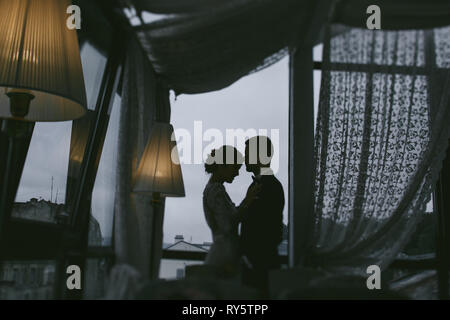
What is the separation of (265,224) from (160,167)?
0.65 m

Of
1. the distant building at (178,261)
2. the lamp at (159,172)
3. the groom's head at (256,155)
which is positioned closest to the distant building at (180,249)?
the distant building at (178,261)

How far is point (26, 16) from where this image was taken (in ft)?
3.59

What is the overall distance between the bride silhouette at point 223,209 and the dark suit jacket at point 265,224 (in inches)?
1.9

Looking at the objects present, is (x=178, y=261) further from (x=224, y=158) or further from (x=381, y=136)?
(x=381, y=136)

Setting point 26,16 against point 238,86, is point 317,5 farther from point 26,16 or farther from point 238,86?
point 26,16

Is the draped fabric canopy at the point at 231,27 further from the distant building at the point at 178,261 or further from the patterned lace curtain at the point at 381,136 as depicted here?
the distant building at the point at 178,261

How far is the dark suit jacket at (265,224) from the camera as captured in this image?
1735 mm

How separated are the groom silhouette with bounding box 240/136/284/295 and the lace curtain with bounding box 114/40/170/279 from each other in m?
0.45

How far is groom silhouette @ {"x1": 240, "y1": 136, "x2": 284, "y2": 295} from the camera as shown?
1694 millimetres

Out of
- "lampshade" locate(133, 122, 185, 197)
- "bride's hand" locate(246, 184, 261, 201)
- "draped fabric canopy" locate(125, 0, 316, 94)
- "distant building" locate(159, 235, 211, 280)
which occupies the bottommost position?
"distant building" locate(159, 235, 211, 280)

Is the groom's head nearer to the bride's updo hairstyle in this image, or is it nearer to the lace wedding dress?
the bride's updo hairstyle

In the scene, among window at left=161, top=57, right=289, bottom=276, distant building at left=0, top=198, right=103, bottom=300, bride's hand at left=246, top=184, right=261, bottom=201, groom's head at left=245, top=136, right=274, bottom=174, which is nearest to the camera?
distant building at left=0, top=198, right=103, bottom=300

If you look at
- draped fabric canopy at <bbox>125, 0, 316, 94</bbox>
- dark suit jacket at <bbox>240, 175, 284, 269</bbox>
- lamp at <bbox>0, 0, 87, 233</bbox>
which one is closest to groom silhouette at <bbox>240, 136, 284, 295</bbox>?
dark suit jacket at <bbox>240, 175, 284, 269</bbox>

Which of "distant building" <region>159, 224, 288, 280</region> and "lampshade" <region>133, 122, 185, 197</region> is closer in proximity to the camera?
"distant building" <region>159, 224, 288, 280</region>
